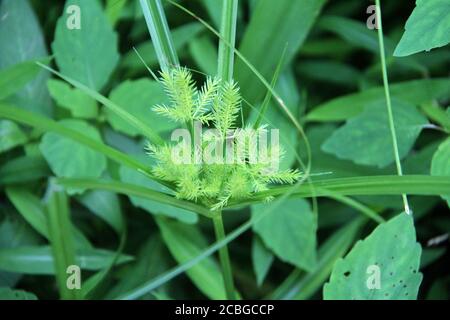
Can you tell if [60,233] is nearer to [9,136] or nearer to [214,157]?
[214,157]

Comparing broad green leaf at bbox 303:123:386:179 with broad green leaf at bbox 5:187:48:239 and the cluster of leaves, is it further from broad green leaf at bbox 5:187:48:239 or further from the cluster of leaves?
broad green leaf at bbox 5:187:48:239

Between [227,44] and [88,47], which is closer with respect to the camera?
[227,44]

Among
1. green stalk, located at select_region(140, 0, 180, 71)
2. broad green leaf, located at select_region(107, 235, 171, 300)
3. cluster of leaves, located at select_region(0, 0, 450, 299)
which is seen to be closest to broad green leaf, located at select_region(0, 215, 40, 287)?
cluster of leaves, located at select_region(0, 0, 450, 299)

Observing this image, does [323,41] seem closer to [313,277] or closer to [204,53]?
[204,53]

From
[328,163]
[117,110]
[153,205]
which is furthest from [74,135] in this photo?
[328,163]

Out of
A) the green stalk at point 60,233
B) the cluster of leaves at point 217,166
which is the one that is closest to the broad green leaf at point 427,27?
the cluster of leaves at point 217,166

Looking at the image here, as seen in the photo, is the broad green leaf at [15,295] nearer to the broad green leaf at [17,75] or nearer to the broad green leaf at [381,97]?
the broad green leaf at [17,75]
